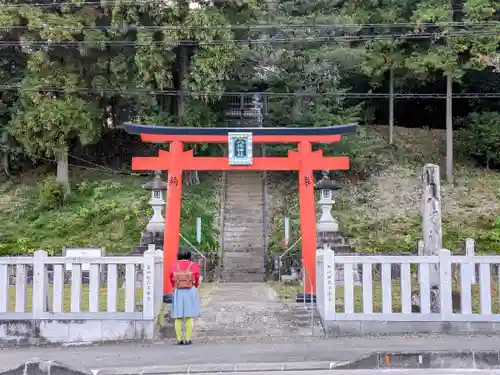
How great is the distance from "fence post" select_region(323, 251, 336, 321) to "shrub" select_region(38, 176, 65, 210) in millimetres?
14711

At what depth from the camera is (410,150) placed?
2539 centimetres

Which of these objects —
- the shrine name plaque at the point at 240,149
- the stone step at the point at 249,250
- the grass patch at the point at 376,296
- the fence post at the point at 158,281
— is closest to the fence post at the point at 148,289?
the fence post at the point at 158,281

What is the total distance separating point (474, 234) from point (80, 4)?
16100 millimetres

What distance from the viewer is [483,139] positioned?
77.3 ft

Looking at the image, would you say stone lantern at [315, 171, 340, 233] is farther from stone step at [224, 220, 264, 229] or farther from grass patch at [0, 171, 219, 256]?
grass patch at [0, 171, 219, 256]

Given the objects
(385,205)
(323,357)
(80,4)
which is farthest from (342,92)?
(323,357)

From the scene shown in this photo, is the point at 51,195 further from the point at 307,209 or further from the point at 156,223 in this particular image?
the point at 307,209

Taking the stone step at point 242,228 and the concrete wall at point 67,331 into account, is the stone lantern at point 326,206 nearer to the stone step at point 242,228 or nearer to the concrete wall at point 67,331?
the stone step at point 242,228

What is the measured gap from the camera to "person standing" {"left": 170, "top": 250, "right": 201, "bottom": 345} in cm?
833

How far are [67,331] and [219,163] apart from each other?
5488mm

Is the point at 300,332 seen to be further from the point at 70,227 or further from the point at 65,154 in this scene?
the point at 65,154

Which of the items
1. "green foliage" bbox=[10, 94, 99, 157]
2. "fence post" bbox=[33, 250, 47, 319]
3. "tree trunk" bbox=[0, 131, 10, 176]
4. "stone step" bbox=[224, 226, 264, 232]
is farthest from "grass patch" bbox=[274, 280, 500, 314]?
"tree trunk" bbox=[0, 131, 10, 176]

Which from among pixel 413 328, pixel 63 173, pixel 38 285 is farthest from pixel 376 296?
pixel 63 173

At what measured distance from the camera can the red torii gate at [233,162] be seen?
1245 centimetres
